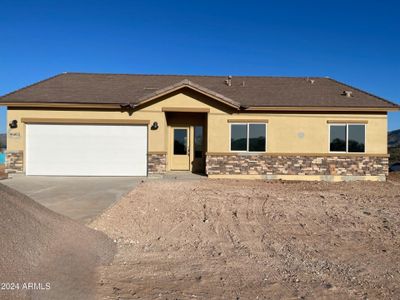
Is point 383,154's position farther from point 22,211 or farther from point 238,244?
point 22,211

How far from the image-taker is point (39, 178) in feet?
50.0

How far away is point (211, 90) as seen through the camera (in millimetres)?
17047

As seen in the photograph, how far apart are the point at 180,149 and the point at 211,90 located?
3166 millimetres

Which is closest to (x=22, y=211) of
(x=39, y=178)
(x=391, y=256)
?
(x=391, y=256)

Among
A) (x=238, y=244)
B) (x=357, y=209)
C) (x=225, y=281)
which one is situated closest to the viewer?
(x=225, y=281)

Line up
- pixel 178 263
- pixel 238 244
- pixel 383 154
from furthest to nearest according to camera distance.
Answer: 1. pixel 383 154
2. pixel 238 244
3. pixel 178 263

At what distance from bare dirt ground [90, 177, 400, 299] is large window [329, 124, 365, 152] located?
16.9ft

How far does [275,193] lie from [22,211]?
8383 millimetres

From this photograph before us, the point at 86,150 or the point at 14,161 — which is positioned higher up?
the point at 86,150

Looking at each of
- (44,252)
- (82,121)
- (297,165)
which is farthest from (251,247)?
(82,121)

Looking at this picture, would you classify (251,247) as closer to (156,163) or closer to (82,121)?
(156,163)

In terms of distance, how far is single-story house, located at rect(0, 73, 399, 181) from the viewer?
626 inches

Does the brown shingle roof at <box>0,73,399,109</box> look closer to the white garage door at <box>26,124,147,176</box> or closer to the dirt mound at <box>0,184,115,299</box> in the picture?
the white garage door at <box>26,124,147,176</box>

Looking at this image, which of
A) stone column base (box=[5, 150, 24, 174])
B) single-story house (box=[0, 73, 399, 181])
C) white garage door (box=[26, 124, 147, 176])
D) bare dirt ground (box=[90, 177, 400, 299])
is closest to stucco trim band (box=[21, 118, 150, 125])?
single-story house (box=[0, 73, 399, 181])
